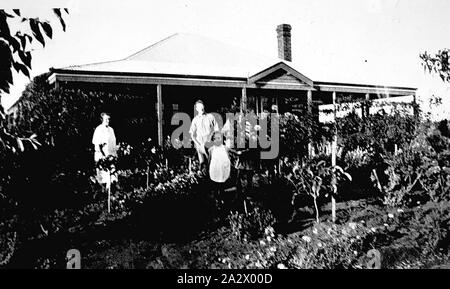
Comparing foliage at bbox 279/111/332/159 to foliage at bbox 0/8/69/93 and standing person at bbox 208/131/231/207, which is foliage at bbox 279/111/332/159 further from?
foliage at bbox 0/8/69/93

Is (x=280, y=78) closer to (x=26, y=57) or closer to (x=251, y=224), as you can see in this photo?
(x=251, y=224)

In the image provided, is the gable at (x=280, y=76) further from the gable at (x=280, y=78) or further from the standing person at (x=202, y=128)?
the standing person at (x=202, y=128)

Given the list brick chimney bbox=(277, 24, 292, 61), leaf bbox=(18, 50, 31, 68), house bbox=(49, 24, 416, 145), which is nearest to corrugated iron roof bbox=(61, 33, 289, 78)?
house bbox=(49, 24, 416, 145)

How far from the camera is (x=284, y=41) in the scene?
2338 cm

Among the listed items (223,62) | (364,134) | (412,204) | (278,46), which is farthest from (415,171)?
(278,46)

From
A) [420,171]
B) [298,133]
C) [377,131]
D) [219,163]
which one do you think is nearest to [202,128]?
[219,163]

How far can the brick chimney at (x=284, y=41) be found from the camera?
2320 cm

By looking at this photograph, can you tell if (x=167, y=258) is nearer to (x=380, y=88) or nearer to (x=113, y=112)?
(x=113, y=112)

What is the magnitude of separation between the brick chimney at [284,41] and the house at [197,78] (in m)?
3.20

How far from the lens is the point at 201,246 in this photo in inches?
225

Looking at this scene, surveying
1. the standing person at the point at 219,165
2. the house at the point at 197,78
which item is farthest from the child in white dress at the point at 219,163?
the house at the point at 197,78

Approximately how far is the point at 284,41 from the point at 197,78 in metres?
11.0

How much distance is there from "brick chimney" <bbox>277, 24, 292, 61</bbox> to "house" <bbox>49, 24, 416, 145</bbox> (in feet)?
10.5

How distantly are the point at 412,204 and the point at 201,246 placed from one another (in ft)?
15.3
